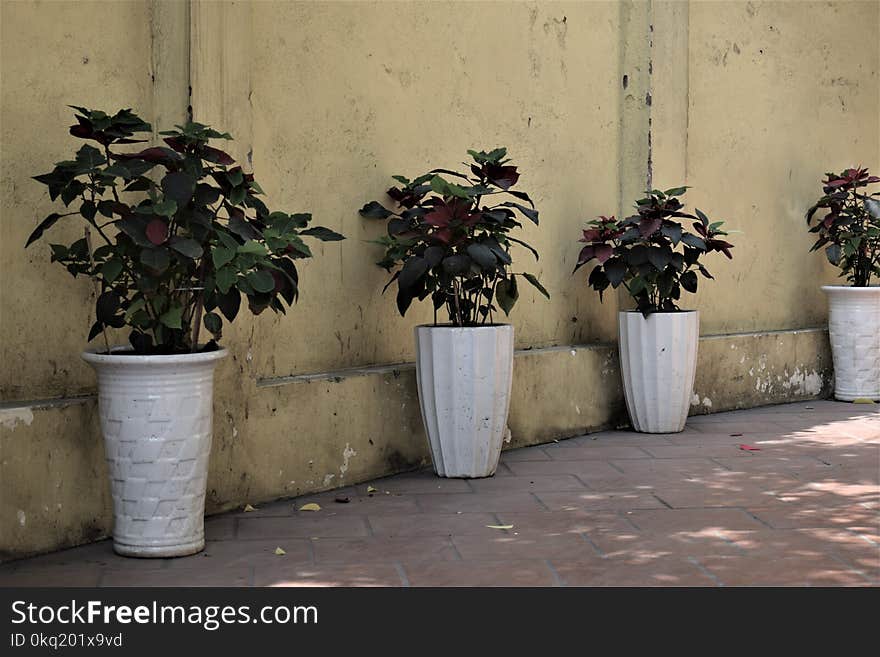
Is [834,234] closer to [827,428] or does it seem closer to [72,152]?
[827,428]

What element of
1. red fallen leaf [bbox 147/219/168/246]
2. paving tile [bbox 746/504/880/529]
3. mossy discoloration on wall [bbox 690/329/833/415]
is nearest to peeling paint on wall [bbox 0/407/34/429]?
red fallen leaf [bbox 147/219/168/246]

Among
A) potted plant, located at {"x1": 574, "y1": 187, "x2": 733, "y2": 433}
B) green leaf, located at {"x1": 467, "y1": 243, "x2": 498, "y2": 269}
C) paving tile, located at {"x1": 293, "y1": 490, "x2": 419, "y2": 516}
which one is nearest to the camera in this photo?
paving tile, located at {"x1": 293, "y1": 490, "x2": 419, "y2": 516}

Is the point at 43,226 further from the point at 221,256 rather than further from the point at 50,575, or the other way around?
the point at 50,575

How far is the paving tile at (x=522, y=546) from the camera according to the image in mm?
3789

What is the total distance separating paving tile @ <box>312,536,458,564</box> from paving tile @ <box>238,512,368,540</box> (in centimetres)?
11

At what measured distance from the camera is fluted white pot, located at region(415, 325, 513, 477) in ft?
15.9

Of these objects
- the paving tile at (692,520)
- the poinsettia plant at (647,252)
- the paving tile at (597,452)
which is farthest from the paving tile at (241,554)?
the poinsettia plant at (647,252)

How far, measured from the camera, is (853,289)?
7219 millimetres

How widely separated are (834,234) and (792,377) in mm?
912

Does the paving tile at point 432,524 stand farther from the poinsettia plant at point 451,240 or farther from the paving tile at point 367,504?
the poinsettia plant at point 451,240

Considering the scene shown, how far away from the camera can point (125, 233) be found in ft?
11.8

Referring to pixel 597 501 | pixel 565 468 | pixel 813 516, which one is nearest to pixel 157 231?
pixel 597 501

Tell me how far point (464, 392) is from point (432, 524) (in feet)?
2.61

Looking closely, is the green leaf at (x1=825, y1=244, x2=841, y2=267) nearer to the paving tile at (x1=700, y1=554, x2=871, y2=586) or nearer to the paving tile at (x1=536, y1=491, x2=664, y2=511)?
the paving tile at (x1=536, y1=491, x2=664, y2=511)
